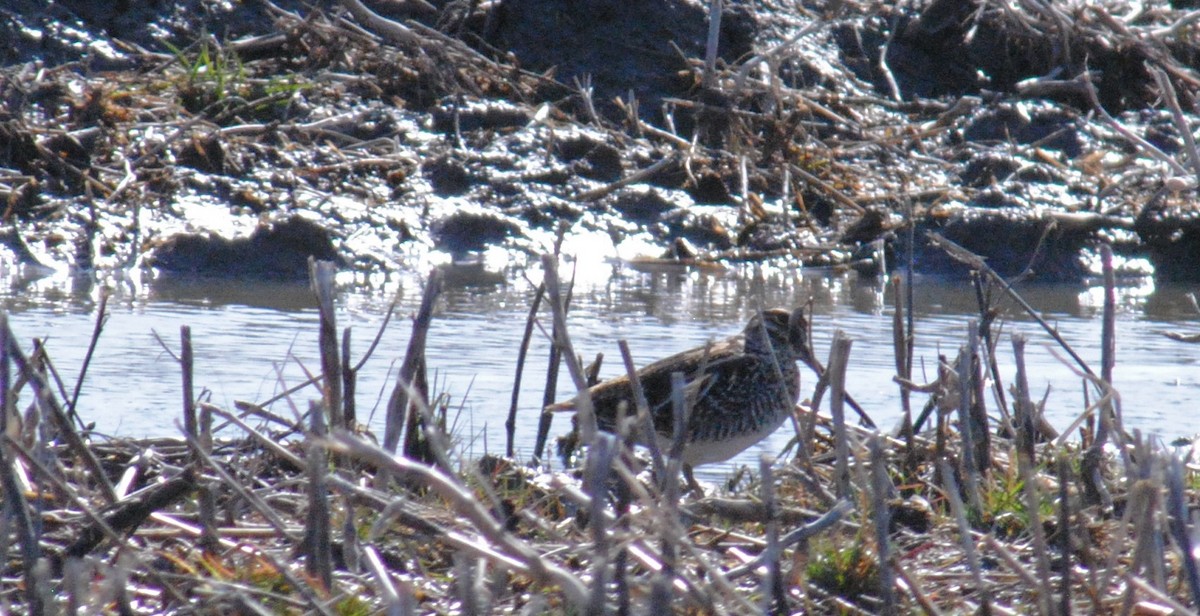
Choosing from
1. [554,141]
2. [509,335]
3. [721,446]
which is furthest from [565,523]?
[554,141]

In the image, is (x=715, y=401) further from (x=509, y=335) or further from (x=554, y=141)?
(x=554, y=141)

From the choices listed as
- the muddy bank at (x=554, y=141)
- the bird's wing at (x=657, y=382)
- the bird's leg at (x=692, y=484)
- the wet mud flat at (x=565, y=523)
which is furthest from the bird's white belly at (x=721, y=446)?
the muddy bank at (x=554, y=141)

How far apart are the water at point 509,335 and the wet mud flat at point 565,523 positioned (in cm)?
74

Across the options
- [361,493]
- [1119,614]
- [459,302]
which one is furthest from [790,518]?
[459,302]

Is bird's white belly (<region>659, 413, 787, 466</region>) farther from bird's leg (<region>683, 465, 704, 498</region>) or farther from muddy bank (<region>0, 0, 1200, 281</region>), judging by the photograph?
muddy bank (<region>0, 0, 1200, 281</region>)

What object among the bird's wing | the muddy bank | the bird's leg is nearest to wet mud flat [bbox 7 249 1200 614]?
the bird's leg

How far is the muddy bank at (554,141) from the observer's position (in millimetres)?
9141

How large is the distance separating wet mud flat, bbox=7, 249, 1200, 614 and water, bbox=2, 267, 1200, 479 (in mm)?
737

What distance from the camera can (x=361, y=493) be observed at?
2.83 m

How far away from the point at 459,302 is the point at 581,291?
0.84 metres

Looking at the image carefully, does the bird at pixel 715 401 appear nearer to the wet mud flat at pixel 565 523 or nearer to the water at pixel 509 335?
the water at pixel 509 335

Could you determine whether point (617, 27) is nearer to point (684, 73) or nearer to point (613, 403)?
point (684, 73)

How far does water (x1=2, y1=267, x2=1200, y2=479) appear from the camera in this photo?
5.83 meters

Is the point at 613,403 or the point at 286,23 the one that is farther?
the point at 286,23
